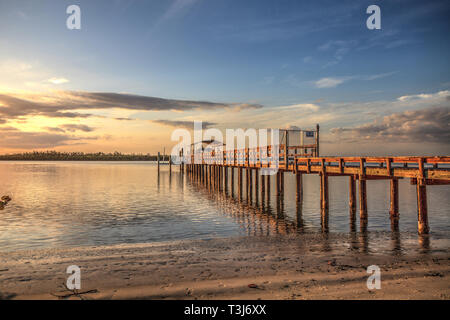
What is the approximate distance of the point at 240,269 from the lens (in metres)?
8.45

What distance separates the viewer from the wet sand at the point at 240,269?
6.83 meters

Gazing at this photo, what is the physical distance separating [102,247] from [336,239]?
8.81 metres

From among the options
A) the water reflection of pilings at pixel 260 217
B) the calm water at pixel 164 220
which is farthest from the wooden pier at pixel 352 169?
the water reflection of pilings at pixel 260 217

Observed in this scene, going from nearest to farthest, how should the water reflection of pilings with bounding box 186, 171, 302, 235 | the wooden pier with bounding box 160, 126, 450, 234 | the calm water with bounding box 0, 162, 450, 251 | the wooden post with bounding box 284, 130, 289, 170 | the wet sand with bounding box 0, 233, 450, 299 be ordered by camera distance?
the wet sand with bounding box 0, 233, 450, 299 < the wooden pier with bounding box 160, 126, 450, 234 < the calm water with bounding box 0, 162, 450, 251 < the water reflection of pilings with bounding box 186, 171, 302, 235 < the wooden post with bounding box 284, 130, 289, 170

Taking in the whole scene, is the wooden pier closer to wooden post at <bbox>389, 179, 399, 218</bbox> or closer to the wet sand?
wooden post at <bbox>389, 179, 399, 218</bbox>

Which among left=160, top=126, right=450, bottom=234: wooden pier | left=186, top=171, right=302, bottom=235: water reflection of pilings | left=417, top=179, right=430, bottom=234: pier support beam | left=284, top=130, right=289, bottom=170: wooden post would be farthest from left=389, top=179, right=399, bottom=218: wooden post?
left=284, top=130, right=289, bottom=170: wooden post

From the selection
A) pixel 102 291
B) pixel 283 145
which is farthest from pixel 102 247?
pixel 283 145

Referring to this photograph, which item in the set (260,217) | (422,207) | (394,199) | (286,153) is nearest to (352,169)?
(394,199)

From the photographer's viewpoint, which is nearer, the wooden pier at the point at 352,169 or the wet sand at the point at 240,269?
the wet sand at the point at 240,269

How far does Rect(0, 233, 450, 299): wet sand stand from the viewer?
→ 6.83 meters

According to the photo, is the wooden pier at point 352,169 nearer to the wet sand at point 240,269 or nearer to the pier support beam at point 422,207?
the pier support beam at point 422,207

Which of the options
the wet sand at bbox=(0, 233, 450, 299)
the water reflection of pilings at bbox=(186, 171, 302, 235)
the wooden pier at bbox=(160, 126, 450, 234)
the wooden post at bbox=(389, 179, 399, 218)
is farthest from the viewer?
the wooden post at bbox=(389, 179, 399, 218)

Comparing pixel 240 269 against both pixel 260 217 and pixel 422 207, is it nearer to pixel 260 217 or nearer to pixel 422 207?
pixel 422 207

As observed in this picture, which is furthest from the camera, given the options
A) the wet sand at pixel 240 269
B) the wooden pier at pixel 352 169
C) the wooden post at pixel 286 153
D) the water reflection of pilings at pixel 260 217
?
the wooden post at pixel 286 153
